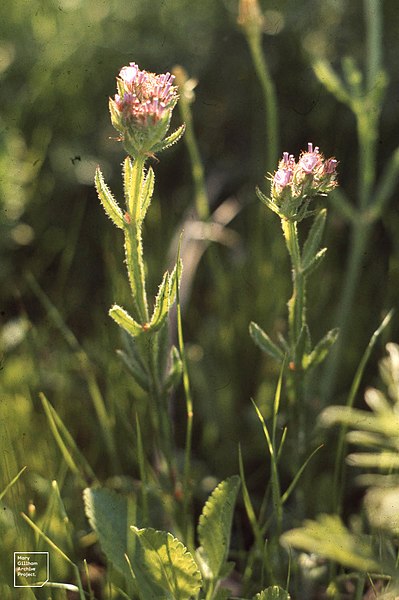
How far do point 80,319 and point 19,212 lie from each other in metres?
0.29

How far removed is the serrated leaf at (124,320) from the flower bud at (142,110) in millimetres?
205

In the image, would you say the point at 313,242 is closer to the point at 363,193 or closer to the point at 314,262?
the point at 314,262

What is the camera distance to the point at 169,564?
0.95 metres

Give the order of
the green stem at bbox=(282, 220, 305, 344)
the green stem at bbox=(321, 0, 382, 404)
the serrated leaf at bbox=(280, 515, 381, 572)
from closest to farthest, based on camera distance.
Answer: the serrated leaf at bbox=(280, 515, 381, 572)
the green stem at bbox=(282, 220, 305, 344)
the green stem at bbox=(321, 0, 382, 404)

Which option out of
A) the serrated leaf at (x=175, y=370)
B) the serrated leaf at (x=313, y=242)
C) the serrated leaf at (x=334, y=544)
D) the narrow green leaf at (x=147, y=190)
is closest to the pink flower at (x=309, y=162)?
the serrated leaf at (x=313, y=242)

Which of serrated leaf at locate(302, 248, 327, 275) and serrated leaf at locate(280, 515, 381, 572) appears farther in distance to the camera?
serrated leaf at locate(302, 248, 327, 275)

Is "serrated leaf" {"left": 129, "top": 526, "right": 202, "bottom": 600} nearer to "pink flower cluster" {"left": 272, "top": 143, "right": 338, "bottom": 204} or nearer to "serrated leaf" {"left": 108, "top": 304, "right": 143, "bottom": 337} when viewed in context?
"serrated leaf" {"left": 108, "top": 304, "right": 143, "bottom": 337}

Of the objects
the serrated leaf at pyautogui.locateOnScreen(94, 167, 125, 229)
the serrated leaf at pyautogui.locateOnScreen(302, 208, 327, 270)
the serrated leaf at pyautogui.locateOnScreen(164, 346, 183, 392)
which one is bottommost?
the serrated leaf at pyautogui.locateOnScreen(164, 346, 183, 392)

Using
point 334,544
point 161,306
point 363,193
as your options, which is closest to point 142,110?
point 161,306

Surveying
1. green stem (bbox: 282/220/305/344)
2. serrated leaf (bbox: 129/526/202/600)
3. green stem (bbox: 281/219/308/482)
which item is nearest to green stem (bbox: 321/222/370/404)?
green stem (bbox: 281/219/308/482)

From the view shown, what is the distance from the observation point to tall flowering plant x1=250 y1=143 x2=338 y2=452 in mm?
966

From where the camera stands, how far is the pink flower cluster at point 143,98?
92cm

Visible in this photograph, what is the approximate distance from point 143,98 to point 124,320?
0.96 ft

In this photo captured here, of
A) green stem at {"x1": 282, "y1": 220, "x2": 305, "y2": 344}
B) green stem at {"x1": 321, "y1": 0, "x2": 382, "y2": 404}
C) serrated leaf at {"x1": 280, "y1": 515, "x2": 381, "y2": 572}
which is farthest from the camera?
green stem at {"x1": 321, "y1": 0, "x2": 382, "y2": 404}
